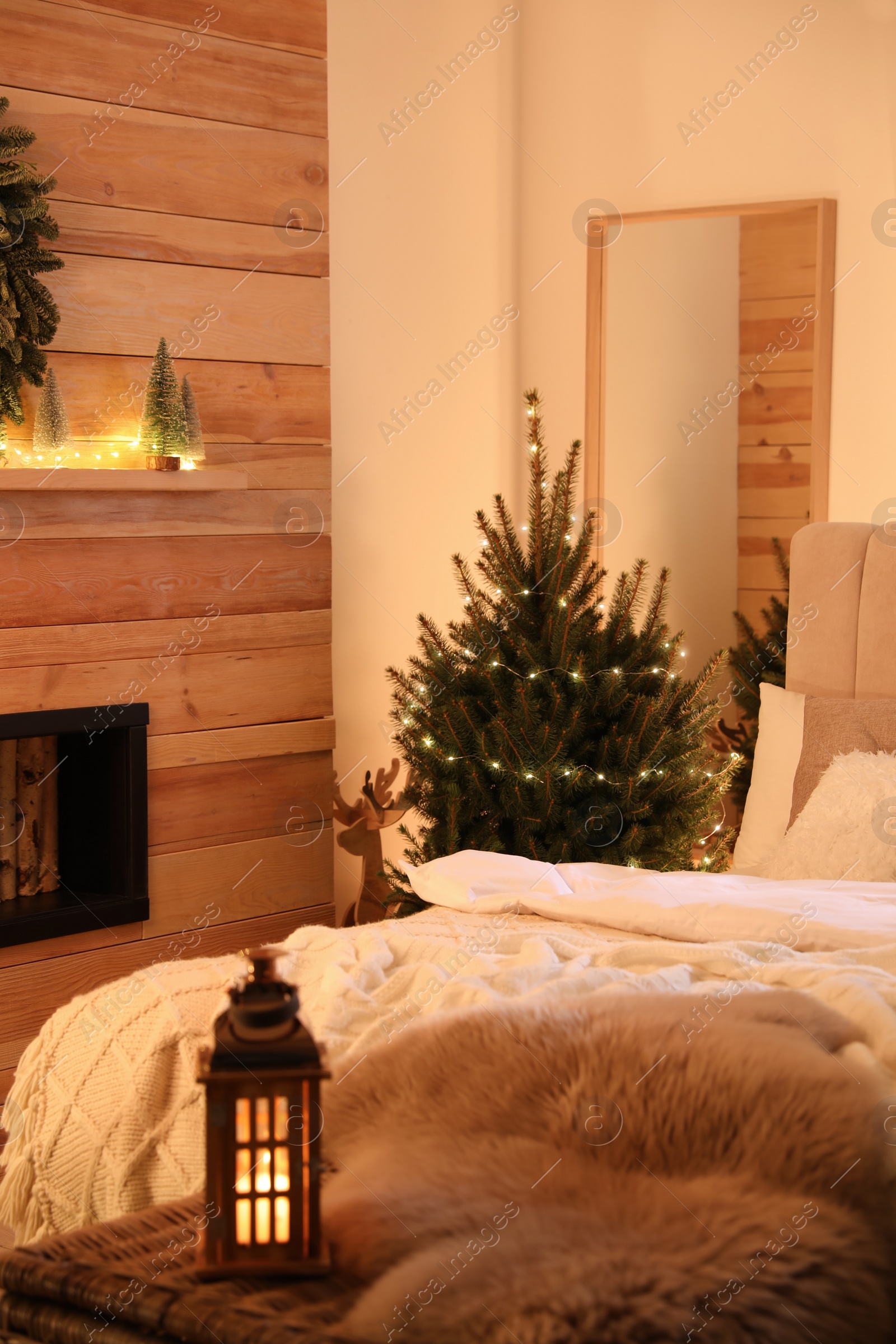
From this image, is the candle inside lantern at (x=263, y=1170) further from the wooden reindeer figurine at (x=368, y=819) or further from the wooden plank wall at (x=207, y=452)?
the wooden reindeer figurine at (x=368, y=819)

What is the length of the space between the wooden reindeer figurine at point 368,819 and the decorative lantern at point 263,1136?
7.30 feet

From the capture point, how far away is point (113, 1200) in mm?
1392

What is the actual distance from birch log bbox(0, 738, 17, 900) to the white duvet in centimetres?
132

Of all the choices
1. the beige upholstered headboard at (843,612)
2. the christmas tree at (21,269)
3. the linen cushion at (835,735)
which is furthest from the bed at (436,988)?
the christmas tree at (21,269)

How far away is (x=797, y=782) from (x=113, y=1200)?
1.77 m

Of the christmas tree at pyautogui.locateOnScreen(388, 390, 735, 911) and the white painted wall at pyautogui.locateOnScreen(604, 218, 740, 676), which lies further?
the white painted wall at pyautogui.locateOnScreen(604, 218, 740, 676)

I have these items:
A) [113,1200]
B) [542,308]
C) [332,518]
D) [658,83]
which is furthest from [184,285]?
[113,1200]

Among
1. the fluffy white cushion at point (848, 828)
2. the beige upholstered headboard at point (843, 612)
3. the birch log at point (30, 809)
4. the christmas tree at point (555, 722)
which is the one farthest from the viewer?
the birch log at point (30, 809)

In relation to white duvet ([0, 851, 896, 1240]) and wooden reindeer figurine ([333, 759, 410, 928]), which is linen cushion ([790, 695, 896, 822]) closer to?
white duvet ([0, 851, 896, 1240])

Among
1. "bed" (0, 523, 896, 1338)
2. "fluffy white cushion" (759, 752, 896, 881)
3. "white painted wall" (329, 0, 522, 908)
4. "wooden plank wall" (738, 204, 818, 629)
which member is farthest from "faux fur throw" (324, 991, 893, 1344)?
"white painted wall" (329, 0, 522, 908)

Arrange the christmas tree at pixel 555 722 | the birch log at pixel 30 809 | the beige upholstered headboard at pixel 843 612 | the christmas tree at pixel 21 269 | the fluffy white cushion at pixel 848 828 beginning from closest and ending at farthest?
the fluffy white cushion at pixel 848 828 → the christmas tree at pixel 21 269 → the christmas tree at pixel 555 722 → the beige upholstered headboard at pixel 843 612 → the birch log at pixel 30 809

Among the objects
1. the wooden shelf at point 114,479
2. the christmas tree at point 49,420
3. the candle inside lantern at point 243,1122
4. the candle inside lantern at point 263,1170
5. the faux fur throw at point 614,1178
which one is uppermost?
the christmas tree at point 49,420

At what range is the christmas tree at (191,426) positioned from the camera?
284 cm

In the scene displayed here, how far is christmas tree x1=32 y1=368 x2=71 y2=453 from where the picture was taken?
8.65ft
